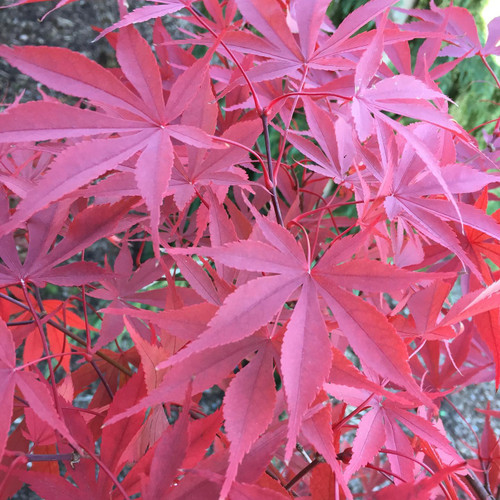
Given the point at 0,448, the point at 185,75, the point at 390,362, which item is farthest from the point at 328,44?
the point at 0,448

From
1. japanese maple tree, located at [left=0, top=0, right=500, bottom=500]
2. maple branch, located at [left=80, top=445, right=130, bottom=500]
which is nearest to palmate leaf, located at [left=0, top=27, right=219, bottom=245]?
japanese maple tree, located at [left=0, top=0, right=500, bottom=500]

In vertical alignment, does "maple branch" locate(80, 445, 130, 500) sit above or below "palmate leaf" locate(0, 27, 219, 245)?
below

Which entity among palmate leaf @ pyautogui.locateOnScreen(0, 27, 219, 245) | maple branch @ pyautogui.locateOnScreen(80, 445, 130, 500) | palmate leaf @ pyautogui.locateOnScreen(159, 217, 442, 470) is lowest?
maple branch @ pyautogui.locateOnScreen(80, 445, 130, 500)

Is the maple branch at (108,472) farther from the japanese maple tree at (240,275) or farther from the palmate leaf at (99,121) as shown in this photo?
the palmate leaf at (99,121)

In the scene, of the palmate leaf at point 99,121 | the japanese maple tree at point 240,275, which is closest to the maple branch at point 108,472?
the japanese maple tree at point 240,275

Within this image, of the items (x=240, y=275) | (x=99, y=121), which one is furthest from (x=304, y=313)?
(x=99, y=121)

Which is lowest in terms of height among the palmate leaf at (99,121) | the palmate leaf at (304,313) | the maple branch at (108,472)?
the maple branch at (108,472)

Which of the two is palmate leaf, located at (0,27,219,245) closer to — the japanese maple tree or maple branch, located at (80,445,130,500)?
the japanese maple tree

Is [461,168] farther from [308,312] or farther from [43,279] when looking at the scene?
[43,279]

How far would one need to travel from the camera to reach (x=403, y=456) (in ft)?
1.14

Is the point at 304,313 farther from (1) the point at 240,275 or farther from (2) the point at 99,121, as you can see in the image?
(2) the point at 99,121

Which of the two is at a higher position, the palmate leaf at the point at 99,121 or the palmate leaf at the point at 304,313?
the palmate leaf at the point at 99,121

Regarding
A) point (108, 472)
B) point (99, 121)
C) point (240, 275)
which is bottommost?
point (108, 472)

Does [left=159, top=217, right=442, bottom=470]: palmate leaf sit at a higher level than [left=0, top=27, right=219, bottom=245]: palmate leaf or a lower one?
lower
